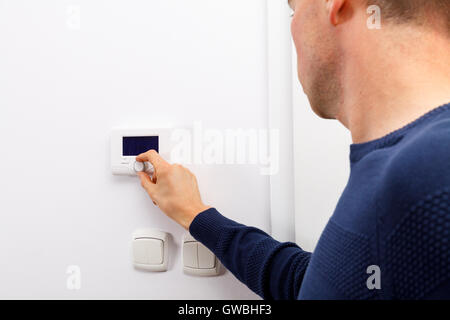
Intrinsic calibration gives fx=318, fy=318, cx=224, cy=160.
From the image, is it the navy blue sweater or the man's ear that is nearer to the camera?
the navy blue sweater

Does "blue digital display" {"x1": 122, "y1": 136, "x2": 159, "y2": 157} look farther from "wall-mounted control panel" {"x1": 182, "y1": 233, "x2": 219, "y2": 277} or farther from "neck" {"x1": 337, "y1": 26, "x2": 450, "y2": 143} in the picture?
"neck" {"x1": 337, "y1": 26, "x2": 450, "y2": 143}

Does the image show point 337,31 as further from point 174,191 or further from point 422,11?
point 174,191

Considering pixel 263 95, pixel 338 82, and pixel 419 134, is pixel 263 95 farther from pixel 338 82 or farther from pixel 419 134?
pixel 419 134

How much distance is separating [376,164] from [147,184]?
0.44 meters

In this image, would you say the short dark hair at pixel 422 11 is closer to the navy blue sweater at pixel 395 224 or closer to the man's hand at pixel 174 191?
the navy blue sweater at pixel 395 224

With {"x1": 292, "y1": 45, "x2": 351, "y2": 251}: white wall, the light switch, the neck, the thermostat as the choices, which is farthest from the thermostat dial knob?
the neck

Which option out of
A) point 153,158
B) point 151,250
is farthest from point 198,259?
point 153,158

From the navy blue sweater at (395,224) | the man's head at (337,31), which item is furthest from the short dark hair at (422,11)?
the navy blue sweater at (395,224)

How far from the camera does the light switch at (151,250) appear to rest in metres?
0.68

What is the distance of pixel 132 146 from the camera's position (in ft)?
2.23

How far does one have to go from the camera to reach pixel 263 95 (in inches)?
26.5

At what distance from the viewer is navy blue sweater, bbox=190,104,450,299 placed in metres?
0.28

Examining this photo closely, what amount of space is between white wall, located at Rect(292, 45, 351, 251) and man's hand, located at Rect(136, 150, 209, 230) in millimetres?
210

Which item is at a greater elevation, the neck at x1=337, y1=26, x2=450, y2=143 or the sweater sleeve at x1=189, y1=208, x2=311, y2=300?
the neck at x1=337, y1=26, x2=450, y2=143
